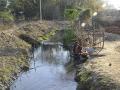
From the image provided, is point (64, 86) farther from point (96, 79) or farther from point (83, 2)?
point (83, 2)

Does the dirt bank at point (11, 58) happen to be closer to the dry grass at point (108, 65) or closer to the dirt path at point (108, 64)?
the dry grass at point (108, 65)

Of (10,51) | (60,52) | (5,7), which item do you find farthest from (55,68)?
(5,7)

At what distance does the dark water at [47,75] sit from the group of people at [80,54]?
1.52 m

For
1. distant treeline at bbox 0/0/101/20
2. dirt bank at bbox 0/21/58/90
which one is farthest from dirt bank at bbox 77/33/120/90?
distant treeline at bbox 0/0/101/20

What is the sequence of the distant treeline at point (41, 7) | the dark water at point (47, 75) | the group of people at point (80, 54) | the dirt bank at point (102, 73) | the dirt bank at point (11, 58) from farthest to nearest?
the distant treeline at point (41, 7) → the group of people at point (80, 54) → the dark water at point (47, 75) → the dirt bank at point (11, 58) → the dirt bank at point (102, 73)

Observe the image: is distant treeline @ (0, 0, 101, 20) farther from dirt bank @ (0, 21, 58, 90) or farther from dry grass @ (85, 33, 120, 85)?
dry grass @ (85, 33, 120, 85)

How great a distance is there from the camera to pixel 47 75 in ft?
120

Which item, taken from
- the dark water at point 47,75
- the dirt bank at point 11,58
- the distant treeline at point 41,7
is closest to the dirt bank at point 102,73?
the dark water at point 47,75

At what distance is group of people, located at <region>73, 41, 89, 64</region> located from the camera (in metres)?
41.8

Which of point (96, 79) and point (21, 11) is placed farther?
point (21, 11)

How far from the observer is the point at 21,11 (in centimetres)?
11300

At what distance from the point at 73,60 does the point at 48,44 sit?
56.9 ft

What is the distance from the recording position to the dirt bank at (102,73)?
26.5 m

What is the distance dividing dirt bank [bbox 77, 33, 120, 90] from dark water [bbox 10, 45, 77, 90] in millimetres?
1560
